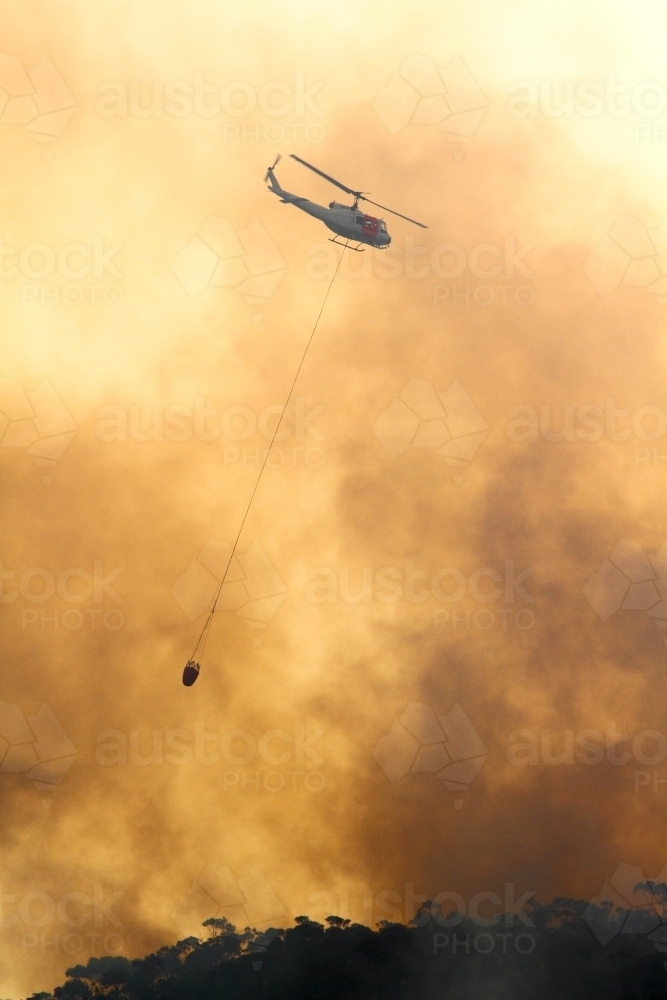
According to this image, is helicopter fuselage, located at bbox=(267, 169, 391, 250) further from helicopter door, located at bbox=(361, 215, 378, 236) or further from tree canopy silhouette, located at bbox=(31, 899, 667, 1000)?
tree canopy silhouette, located at bbox=(31, 899, 667, 1000)

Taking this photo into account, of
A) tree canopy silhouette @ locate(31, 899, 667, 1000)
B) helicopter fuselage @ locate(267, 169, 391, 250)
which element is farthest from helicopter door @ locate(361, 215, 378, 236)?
tree canopy silhouette @ locate(31, 899, 667, 1000)

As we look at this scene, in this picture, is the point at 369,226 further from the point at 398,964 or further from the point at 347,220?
the point at 398,964

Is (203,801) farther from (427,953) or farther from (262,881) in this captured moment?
(427,953)

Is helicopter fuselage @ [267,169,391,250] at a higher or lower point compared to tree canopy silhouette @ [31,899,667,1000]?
higher

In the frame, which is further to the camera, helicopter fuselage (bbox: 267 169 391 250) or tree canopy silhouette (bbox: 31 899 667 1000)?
tree canopy silhouette (bbox: 31 899 667 1000)

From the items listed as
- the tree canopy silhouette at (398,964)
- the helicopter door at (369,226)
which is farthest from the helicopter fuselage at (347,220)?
the tree canopy silhouette at (398,964)

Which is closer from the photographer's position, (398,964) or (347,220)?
(347,220)

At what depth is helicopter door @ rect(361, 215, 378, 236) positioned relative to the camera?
8631cm

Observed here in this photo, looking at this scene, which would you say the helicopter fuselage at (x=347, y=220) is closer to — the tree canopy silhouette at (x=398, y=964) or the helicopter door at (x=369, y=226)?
the helicopter door at (x=369, y=226)

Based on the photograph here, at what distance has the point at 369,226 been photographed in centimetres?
8631

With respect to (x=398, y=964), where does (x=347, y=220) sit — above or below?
above

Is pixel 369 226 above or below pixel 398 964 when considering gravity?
above

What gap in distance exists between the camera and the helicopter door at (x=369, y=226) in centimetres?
8631

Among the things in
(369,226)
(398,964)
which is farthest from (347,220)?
(398,964)
